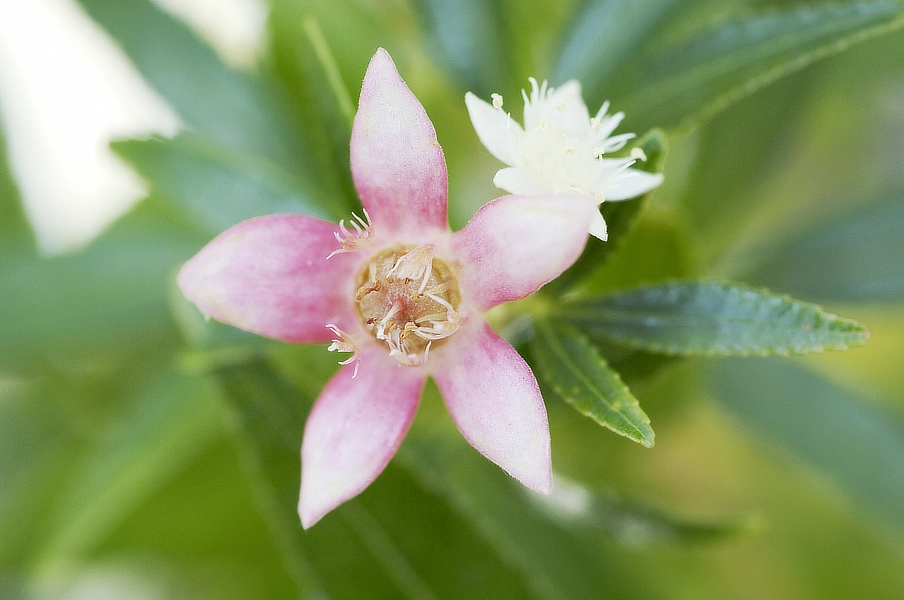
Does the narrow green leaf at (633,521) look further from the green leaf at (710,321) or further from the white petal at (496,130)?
the white petal at (496,130)

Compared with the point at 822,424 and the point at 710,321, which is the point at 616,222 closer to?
the point at 710,321

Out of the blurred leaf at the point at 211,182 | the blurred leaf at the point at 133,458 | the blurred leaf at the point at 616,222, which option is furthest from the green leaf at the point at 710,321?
the blurred leaf at the point at 133,458

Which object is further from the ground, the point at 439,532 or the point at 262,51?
the point at 262,51

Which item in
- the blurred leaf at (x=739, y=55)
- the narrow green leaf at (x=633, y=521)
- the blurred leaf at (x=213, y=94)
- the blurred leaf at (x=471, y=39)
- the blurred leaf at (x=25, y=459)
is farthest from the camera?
the blurred leaf at (x=25, y=459)

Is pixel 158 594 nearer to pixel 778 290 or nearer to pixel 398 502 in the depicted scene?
pixel 398 502

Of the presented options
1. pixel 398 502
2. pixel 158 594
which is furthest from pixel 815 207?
pixel 158 594
